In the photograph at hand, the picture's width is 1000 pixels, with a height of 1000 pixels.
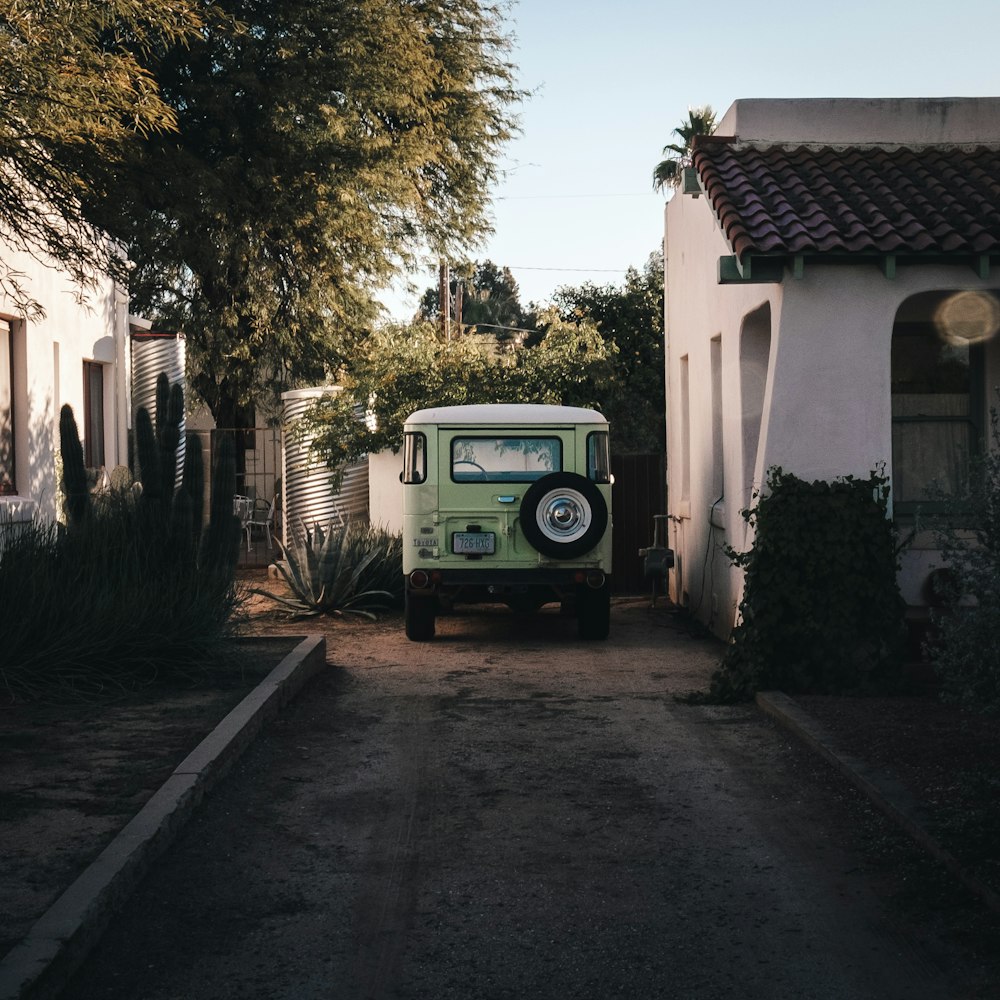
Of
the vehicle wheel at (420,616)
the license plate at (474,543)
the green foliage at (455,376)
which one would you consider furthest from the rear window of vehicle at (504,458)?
the green foliage at (455,376)

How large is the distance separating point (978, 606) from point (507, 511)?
7.28 m

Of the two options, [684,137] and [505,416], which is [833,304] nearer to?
[505,416]

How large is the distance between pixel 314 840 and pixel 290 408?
15.2 meters

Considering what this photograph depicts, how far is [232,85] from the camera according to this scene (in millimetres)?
21688

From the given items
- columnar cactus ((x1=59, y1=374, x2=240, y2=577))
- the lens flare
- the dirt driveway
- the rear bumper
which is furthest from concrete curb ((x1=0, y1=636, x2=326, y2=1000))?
the lens flare

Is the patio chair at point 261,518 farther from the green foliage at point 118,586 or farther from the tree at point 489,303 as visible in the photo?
the tree at point 489,303

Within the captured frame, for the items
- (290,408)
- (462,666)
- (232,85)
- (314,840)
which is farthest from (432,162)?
(314,840)

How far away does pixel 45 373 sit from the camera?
14.3 metres

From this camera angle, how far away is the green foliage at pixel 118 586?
8.86 m

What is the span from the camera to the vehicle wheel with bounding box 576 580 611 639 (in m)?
12.4

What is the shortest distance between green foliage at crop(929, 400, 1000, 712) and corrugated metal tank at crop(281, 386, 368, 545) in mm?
14637

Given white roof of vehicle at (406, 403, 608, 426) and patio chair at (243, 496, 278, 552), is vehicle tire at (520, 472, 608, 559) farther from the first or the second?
patio chair at (243, 496, 278, 552)

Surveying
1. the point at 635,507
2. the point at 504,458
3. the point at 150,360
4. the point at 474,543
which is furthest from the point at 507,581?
the point at 150,360

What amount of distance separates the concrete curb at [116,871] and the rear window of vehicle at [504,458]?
185 inches
